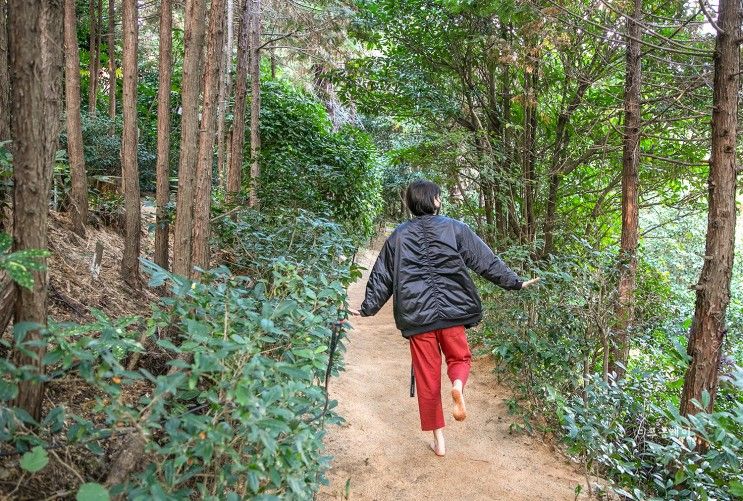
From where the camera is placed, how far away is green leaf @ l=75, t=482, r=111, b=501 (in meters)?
1.54

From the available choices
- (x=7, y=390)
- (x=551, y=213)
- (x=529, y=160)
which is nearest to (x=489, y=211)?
(x=551, y=213)

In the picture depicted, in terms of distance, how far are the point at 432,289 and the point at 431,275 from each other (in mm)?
106

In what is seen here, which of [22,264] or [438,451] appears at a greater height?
[22,264]

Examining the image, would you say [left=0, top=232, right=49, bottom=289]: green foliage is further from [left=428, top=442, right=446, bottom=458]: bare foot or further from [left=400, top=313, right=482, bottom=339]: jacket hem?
[left=428, top=442, right=446, bottom=458]: bare foot

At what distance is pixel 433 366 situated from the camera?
4047 mm

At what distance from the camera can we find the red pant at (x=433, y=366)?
4020 millimetres

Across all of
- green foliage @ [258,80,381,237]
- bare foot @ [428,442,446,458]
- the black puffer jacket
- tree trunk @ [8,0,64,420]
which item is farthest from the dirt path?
green foliage @ [258,80,381,237]

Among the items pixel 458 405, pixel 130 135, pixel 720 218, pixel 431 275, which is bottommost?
pixel 458 405

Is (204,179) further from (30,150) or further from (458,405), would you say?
(458,405)

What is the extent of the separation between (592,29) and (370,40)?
376cm

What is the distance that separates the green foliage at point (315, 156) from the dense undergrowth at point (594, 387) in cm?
525

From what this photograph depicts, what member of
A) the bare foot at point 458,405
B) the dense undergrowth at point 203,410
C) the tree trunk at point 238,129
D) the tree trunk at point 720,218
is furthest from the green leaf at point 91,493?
the tree trunk at point 238,129

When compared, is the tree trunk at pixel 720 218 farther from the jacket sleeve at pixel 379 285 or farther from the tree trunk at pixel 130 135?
the tree trunk at pixel 130 135

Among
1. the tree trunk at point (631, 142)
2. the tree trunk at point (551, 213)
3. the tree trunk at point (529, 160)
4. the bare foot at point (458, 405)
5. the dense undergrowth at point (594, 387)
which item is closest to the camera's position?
the dense undergrowth at point (594, 387)
